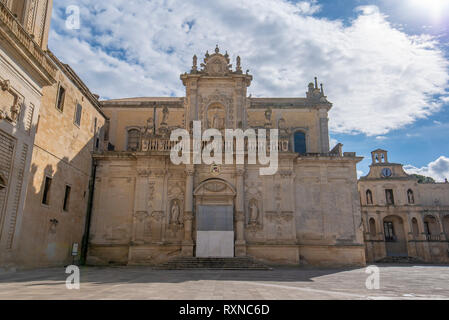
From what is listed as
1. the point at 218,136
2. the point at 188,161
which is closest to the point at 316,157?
the point at 218,136

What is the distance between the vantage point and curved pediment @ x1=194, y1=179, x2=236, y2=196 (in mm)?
23500

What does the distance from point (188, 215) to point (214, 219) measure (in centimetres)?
178

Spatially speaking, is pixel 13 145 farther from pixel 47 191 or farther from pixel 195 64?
pixel 195 64

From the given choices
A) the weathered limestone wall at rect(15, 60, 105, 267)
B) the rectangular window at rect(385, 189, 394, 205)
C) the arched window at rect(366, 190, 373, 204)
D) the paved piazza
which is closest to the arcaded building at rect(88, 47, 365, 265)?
the weathered limestone wall at rect(15, 60, 105, 267)

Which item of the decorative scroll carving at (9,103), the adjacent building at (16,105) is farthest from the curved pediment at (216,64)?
the decorative scroll carving at (9,103)

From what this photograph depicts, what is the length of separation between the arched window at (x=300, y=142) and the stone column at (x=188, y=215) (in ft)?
35.8

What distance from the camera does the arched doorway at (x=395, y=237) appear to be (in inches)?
1694

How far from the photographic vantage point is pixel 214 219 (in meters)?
23.1

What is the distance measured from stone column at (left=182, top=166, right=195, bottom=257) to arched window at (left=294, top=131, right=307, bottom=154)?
10.9m

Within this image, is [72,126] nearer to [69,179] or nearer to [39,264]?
[69,179]

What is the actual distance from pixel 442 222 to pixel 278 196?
104 ft

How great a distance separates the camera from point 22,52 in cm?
1458

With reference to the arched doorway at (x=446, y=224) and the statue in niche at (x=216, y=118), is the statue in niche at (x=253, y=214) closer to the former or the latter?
the statue in niche at (x=216, y=118)

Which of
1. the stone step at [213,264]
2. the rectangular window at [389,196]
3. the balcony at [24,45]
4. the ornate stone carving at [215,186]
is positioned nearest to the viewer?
the balcony at [24,45]
